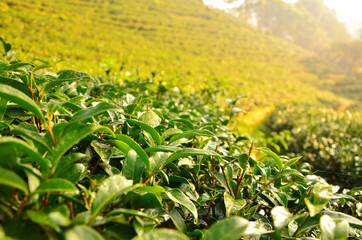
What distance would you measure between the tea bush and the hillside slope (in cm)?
248

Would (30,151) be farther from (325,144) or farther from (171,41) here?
(171,41)

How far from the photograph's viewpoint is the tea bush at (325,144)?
2594 mm

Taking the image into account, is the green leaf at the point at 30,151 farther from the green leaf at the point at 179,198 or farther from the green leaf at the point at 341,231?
the green leaf at the point at 341,231

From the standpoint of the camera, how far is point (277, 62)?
18625 mm

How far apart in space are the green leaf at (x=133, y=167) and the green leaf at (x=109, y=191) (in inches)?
3.7

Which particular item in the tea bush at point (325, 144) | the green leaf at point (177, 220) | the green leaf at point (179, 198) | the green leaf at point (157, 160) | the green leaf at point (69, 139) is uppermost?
the green leaf at point (69, 139)

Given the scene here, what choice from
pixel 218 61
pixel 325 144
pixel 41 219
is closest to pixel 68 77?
pixel 41 219

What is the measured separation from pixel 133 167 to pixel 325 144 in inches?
162

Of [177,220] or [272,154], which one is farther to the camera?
[272,154]

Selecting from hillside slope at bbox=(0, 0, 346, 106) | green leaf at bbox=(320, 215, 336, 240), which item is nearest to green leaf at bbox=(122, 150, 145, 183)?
green leaf at bbox=(320, 215, 336, 240)

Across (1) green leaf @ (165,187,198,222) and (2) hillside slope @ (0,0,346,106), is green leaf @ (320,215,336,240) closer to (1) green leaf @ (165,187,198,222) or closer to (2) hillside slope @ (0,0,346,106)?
(1) green leaf @ (165,187,198,222)

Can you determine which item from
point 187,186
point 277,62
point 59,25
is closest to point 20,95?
point 187,186

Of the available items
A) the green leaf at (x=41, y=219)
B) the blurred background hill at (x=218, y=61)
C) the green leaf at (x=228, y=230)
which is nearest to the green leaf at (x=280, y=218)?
the green leaf at (x=228, y=230)

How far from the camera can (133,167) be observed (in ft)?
1.48
